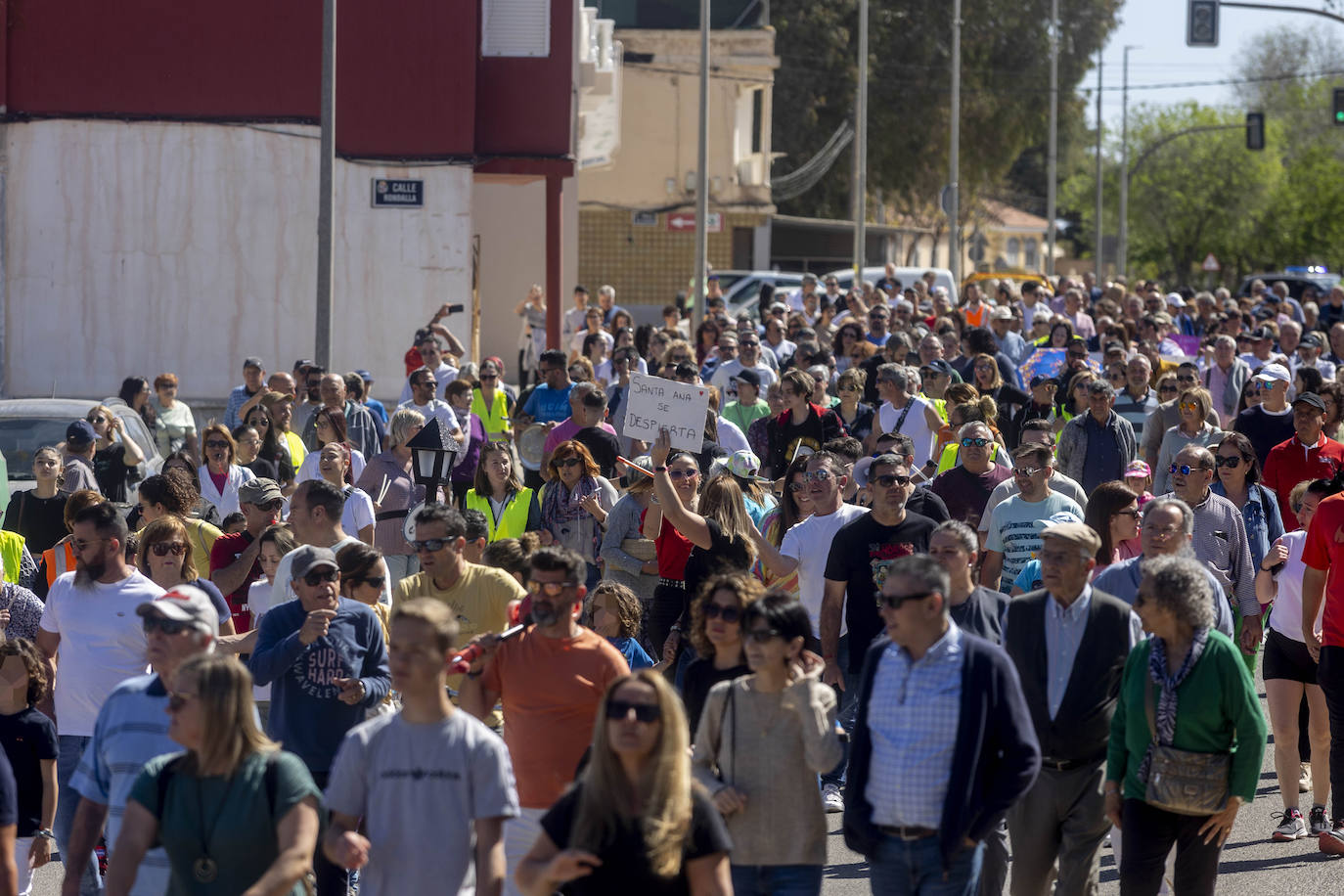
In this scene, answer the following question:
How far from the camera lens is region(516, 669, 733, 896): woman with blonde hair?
507cm

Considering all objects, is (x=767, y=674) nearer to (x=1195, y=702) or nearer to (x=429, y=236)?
(x=1195, y=702)

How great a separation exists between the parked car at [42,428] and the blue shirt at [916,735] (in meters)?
8.73

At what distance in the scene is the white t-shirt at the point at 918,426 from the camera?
43.8 ft

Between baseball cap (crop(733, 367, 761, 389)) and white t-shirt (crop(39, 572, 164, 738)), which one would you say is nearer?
white t-shirt (crop(39, 572, 164, 738))

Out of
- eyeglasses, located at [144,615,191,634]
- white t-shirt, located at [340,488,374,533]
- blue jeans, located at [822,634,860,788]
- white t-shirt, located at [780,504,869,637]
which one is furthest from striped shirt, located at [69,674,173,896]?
white t-shirt, located at [340,488,374,533]

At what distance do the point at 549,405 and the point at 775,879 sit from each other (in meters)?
9.32

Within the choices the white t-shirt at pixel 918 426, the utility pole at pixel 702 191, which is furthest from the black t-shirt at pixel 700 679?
the utility pole at pixel 702 191

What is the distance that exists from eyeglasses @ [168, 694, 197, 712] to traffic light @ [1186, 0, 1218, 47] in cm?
2755

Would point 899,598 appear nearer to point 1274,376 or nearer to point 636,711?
point 636,711

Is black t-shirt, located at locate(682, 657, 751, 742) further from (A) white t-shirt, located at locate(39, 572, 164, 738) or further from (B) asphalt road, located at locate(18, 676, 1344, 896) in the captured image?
(A) white t-shirt, located at locate(39, 572, 164, 738)

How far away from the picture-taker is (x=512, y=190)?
Result: 32.5m

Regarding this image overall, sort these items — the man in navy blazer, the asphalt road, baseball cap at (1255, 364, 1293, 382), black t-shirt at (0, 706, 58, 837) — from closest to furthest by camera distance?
the man in navy blazer, black t-shirt at (0, 706, 58, 837), the asphalt road, baseball cap at (1255, 364, 1293, 382)

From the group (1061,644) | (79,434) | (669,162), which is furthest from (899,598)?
(669,162)

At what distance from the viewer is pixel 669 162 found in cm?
4625
